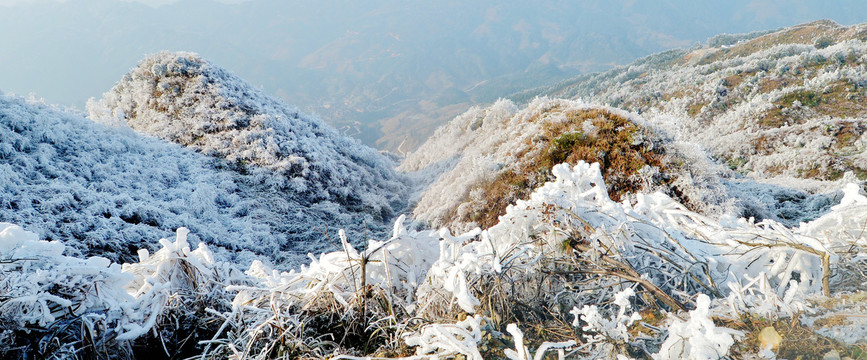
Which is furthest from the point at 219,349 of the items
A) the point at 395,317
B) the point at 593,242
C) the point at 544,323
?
the point at 593,242

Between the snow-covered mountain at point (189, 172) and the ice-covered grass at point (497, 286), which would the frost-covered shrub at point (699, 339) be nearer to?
the ice-covered grass at point (497, 286)

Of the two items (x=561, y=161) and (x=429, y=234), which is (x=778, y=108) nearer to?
(x=561, y=161)

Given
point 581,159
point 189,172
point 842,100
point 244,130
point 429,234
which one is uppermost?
point 429,234

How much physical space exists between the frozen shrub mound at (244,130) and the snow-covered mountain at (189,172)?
36mm

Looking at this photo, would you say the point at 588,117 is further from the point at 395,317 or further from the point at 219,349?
the point at 219,349

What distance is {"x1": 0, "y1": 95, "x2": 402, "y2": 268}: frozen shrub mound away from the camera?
222 inches

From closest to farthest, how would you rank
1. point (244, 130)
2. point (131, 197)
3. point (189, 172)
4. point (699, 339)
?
point (699, 339) < point (131, 197) < point (189, 172) < point (244, 130)

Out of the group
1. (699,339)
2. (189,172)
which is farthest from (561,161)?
(189,172)

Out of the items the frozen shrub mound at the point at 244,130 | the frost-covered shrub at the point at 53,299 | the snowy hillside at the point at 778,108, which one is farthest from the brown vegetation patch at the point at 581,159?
the frost-covered shrub at the point at 53,299

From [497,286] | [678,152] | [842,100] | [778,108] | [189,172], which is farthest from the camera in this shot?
[778,108]

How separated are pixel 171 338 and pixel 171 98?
37.5 ft

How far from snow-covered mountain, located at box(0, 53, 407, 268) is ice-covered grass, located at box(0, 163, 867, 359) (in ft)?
5.35

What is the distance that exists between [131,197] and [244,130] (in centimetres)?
A: 392

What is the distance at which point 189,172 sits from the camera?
8734 mm
